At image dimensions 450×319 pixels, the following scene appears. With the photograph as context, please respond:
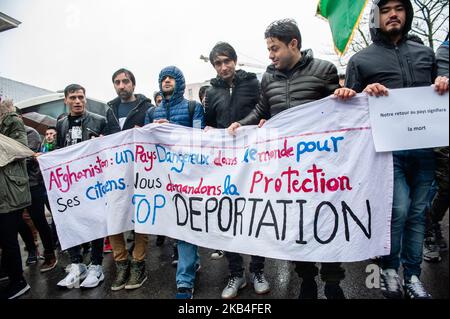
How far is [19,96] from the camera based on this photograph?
43.8ft

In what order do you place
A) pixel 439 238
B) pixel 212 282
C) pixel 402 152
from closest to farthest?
1. pixel 402 152
2. pixel 212 282
3. pixel 439 238

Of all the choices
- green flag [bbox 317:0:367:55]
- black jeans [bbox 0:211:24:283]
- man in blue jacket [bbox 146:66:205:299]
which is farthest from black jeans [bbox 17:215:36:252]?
green flag [bbox 317:0:367:55]

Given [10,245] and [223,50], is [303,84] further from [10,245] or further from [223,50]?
[10,245]

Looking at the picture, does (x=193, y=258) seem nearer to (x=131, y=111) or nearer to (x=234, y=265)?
(x=234, y=265)

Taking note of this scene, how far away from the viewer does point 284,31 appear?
2.20 meters

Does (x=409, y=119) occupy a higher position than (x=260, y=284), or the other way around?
(x=409, y=119)

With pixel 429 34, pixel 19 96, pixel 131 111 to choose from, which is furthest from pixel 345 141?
pixel 19 96

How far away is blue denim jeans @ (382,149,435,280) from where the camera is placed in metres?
1.95

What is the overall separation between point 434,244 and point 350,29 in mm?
2681

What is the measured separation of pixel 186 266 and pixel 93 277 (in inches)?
46.8

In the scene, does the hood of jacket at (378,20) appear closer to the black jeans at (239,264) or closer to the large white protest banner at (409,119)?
the large white protest banner at (409,119)

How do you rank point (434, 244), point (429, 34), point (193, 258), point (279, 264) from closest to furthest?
point (193, 258) → point (434, 244) → point (279, 264) → point (429, 34)

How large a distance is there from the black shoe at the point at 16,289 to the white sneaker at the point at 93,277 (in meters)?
0.66

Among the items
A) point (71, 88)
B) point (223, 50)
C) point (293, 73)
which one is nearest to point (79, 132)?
point (71, 88)
